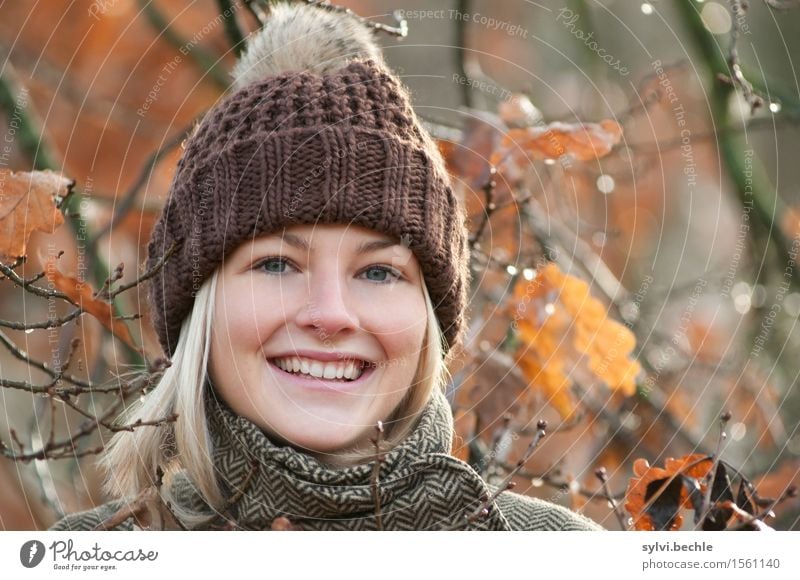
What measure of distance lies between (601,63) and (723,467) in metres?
1.22

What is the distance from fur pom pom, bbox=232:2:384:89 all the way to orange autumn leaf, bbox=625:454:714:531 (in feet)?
2.05

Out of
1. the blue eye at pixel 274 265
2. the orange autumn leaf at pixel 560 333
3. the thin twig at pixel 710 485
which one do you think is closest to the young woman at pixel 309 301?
the blue eye at pixel 274 265

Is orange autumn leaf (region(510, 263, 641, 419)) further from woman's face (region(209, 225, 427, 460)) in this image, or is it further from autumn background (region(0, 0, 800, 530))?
woman's face (region(209, 225, 427, 460))

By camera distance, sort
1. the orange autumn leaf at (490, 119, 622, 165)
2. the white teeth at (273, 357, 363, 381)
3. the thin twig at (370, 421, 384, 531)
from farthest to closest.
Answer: the orange autumn leaf at (490, 119, 622, 165)
the white teeth at (273, 357, 363, 381)
the thin twig at (370, 421, 384, 531)

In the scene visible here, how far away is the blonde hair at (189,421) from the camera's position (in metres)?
1.32

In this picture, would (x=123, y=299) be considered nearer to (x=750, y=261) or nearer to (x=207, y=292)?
(x=207, y=292)

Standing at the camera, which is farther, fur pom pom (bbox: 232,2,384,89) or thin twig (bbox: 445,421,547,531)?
fur pom pom (bbox: 232,2,384,89)

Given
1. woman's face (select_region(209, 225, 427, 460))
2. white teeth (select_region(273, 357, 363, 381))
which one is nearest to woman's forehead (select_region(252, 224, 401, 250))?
woman's face (select_region(209, 225, 427, 460))

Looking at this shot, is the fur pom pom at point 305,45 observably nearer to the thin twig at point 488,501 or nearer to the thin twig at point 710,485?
the thin twig at point 488,501

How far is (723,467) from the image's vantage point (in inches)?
52.4

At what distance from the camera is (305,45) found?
1.35m

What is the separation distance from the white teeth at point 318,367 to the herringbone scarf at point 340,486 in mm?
84

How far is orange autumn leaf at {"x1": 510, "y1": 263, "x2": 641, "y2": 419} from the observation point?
173 centimetres
